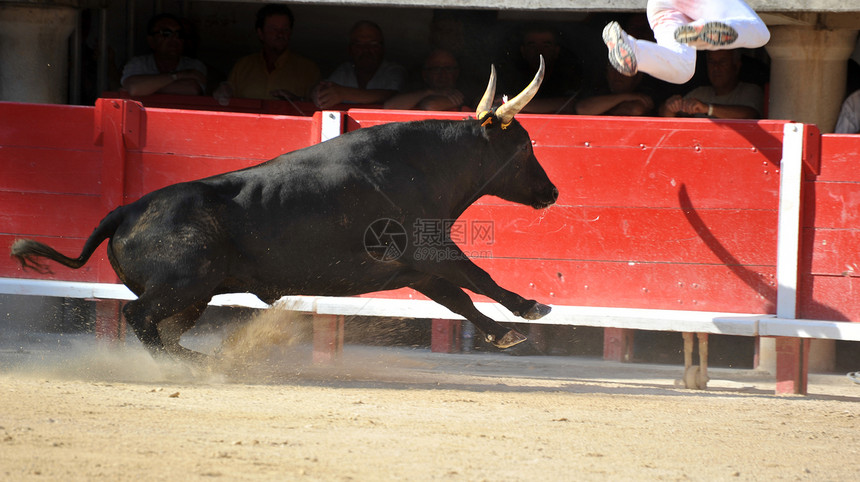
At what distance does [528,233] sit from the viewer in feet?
19.8

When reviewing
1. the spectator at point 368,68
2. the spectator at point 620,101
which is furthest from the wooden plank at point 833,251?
the spectator at point 368,68

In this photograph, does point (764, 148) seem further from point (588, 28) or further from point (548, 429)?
point (588, 28)

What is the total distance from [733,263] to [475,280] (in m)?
1.65

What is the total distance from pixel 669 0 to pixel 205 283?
112 inches

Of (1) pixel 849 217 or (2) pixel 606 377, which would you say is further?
(2) pixel 606 377

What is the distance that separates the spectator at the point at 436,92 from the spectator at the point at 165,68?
5.05 feet

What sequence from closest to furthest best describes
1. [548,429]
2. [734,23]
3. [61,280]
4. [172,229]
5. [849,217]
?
[548,429] → [172,229] → [734,23] → [849,217] → [61,280]

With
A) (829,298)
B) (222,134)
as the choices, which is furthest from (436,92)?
(829,298)

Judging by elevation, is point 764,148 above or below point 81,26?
below

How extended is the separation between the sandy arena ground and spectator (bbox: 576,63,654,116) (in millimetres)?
1815

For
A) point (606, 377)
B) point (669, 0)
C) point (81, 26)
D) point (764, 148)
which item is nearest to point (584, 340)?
point (606, 377)

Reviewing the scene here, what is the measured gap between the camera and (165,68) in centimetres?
786

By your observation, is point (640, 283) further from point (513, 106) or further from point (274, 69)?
point (274, 69)

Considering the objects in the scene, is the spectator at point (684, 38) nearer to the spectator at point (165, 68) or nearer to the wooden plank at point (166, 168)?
the wooden plank at point (166, 168)
